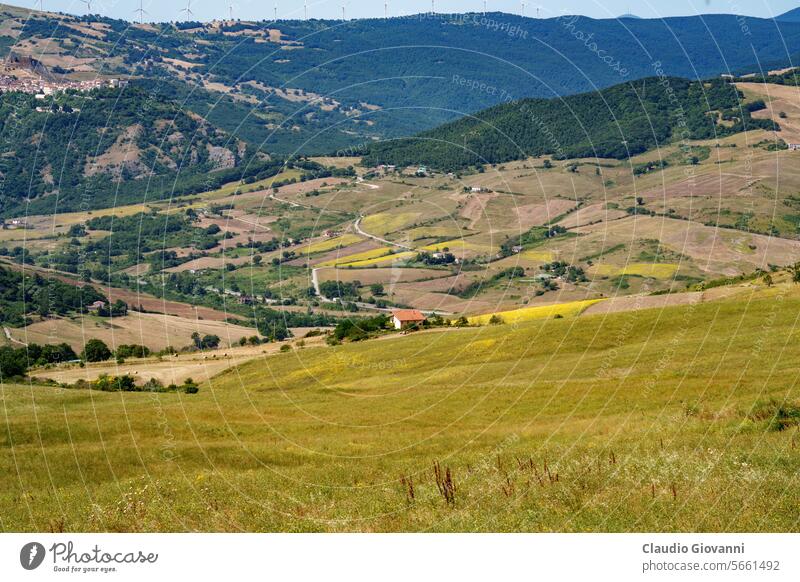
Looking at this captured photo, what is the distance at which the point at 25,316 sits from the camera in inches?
7618

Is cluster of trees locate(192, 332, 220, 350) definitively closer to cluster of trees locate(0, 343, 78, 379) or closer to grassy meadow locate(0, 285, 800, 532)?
cluster of trees locate(0, 343, 78, 379)

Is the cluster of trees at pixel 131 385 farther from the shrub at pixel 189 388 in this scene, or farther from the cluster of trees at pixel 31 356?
the cluster of trees at pixel 31 356

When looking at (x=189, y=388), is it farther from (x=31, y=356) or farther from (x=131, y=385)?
(x=31, y=356)

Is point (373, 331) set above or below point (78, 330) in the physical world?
above

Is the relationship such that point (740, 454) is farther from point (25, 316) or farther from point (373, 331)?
point (25, 316)

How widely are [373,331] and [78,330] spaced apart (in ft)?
237

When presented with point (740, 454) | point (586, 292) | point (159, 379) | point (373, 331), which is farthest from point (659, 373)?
point (586, 292)

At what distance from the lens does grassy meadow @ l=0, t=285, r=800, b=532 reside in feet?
88.9

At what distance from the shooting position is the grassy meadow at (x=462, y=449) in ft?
88.9
